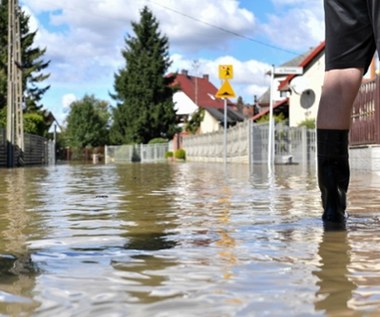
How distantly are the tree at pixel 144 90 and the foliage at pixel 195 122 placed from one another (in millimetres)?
8123

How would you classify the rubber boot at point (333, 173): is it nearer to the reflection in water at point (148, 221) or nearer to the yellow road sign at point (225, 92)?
the reflection in water at point (148, 221)

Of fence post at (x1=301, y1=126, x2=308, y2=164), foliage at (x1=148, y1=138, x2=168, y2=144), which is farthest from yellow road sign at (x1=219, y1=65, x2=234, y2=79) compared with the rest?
foliage at (x1=148, y1=138, x2=168, y2=144)

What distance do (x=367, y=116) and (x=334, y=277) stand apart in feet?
38.2

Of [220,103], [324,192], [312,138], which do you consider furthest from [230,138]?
[220,103]

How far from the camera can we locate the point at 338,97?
13.2 ft

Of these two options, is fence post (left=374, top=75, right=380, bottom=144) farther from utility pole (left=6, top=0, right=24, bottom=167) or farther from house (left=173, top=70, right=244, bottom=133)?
house (left=173, top=70, right=244, bottom=133)

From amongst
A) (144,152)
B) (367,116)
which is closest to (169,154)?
(144,152)

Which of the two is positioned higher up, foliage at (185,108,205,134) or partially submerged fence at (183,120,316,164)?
foliage at (185,108,205,134)

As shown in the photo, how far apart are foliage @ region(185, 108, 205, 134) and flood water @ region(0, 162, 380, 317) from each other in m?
62.9

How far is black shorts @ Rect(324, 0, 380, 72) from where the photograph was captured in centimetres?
380

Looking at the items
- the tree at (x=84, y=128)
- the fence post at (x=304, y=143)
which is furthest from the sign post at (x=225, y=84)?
the tree at (x=84, y=128)

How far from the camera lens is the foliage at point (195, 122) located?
2662 inches

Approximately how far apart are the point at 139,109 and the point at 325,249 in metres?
55.7

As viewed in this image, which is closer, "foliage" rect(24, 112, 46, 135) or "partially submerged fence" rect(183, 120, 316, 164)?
"partially submerged fence" rect(183, 120, 316, 164)
